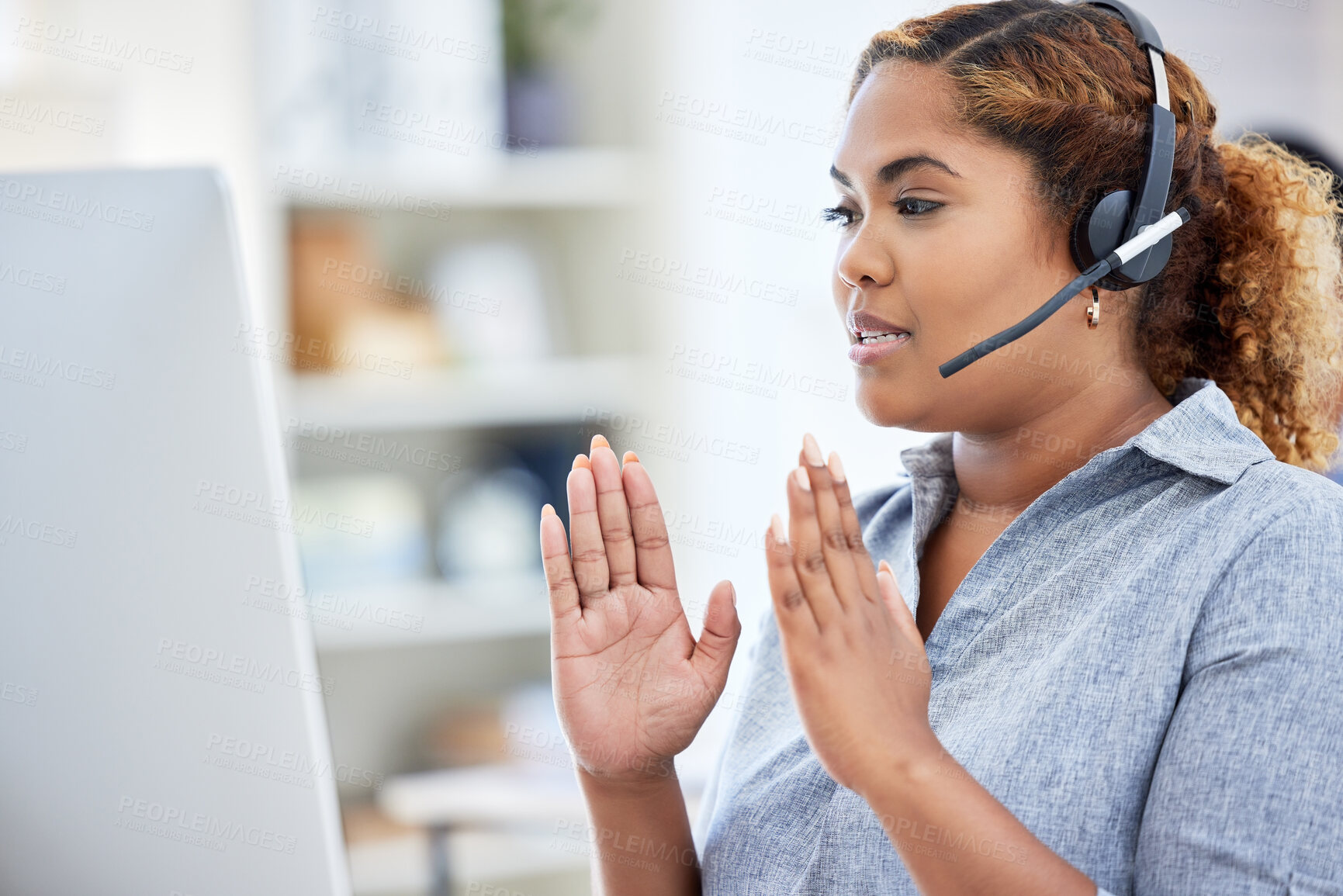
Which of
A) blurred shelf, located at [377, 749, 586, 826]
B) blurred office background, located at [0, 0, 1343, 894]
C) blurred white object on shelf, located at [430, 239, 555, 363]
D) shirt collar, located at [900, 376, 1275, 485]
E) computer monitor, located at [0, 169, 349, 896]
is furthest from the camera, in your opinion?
blurred white object on shelf, located at [430, 239, 555, 363]

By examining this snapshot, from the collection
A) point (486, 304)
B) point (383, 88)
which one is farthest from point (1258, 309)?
point (383, 88)

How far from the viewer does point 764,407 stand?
2.06 meters

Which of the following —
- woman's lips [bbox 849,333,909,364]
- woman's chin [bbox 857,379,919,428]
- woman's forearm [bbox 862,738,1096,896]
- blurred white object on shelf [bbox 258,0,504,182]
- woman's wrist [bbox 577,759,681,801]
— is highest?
blurred white object on shelf [bbox 258,0,504,182]

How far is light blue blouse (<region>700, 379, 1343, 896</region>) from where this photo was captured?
24.5 inches

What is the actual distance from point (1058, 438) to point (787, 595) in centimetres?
40

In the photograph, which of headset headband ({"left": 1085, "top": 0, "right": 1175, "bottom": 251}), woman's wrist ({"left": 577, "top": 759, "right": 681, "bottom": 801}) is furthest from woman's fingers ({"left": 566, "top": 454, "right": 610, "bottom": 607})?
headset headband ({"left": 1085, "top": 0, "right": 1175, "bottom": 251})

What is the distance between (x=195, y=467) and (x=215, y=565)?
0.06 m

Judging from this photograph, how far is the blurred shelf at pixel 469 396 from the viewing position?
2004mm

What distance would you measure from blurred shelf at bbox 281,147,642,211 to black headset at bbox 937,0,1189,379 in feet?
4.28

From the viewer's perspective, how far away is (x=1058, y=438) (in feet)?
3.04

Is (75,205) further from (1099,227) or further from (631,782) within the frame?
(1099,227)

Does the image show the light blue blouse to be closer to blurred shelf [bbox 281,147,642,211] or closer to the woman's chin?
the woman's chin

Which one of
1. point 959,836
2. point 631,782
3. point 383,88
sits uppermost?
point 383,88

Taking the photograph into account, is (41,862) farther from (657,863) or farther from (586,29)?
(586,29)
